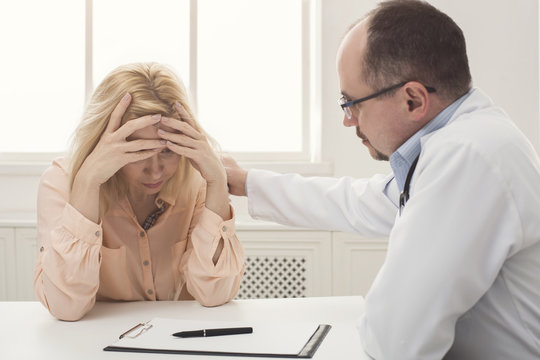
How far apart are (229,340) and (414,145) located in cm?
59

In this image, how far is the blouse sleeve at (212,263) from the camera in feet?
5.62

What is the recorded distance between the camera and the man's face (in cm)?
130

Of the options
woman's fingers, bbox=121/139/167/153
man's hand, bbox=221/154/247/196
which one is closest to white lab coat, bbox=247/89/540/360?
woman's fingers, bbox=121/139/167/153

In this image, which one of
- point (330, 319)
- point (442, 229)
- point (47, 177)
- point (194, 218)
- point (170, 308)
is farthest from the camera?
point (194, 218)

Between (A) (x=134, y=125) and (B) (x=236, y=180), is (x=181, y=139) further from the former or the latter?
(B) (x=236, y=180)

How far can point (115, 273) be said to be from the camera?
1.81 m

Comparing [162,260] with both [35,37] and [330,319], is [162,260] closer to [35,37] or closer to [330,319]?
[330,319]

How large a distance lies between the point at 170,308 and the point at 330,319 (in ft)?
1.48

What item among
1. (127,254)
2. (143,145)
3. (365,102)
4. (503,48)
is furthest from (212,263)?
(503,48)

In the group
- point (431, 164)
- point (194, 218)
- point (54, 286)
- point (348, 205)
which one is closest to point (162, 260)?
point (194, 218)

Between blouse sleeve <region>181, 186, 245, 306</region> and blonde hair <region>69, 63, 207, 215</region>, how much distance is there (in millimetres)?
300

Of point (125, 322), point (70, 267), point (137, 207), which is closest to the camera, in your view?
point (125, 322)

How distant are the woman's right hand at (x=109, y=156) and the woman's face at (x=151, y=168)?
3 cm

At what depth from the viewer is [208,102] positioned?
136 inches
